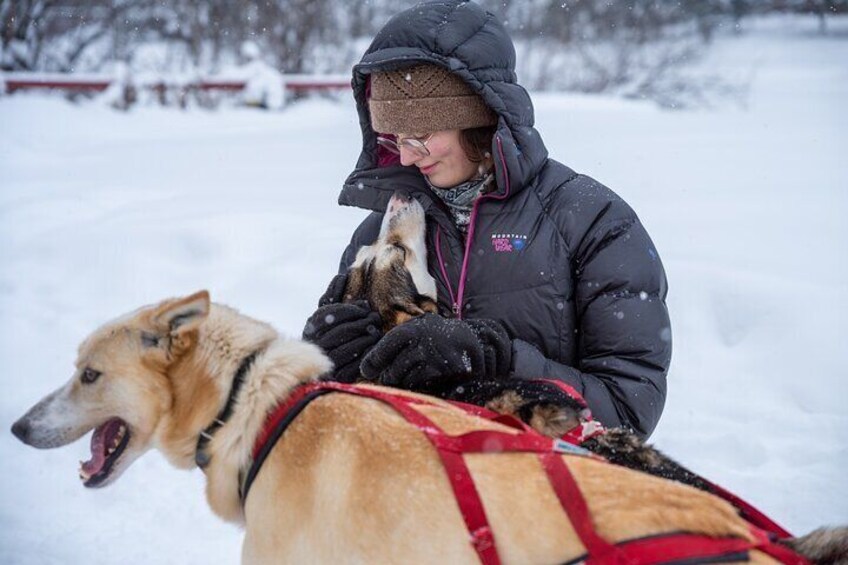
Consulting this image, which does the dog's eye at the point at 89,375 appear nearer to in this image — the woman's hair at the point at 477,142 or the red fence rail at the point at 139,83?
the woman's hair at the point at 477,142

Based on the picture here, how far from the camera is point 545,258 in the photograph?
2.66m

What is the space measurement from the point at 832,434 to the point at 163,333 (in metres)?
4.04

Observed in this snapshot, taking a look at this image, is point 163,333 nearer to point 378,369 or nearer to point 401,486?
point 378,369

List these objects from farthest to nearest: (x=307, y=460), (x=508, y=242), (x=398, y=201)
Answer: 1. (x=398, y=201)
2. (x=508, y=242)
3. (x=307, y=460)

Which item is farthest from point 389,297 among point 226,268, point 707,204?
point 707,204

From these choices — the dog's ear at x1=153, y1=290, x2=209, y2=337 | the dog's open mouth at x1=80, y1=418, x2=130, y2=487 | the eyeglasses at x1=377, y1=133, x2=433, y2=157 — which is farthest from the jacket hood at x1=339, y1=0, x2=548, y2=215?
the dog's open mouth at x1=80, y1=418, x2=130, y2=487

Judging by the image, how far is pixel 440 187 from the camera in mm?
2848

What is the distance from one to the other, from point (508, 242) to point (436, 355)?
1.92 feet

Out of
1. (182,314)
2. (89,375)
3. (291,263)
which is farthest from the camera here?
(291,263)

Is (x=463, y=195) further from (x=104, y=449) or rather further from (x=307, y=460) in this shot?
(x=104, y=449)

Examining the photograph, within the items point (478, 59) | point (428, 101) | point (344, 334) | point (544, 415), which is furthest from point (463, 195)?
point (544, 415)

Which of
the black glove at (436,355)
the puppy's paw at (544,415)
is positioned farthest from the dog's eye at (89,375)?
the puppy's paw at (544,415)

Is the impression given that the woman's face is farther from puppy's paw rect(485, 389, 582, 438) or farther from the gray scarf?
puppy's paw rect(485, 389, 582, 438)

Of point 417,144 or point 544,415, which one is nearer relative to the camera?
point 544,415
